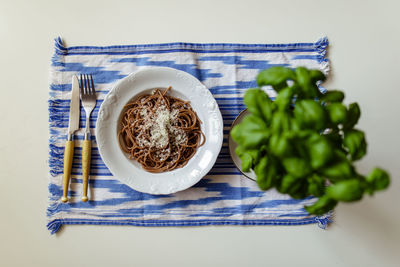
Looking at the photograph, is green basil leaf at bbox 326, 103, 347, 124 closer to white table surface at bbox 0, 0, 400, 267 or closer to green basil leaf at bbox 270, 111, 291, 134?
green basil leaf at bbox 270, 111, 291, 134

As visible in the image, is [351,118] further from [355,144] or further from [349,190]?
[349,190]

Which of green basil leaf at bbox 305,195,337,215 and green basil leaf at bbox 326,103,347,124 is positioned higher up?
green basil leaf at bbox 326,103,347,124

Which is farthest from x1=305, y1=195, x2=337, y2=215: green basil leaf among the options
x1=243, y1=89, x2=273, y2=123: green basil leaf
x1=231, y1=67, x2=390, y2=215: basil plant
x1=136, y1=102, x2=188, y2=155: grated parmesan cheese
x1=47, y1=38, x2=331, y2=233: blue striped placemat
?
x1=136, y1=102, x2=188, y2=155: grated parmesan cheese

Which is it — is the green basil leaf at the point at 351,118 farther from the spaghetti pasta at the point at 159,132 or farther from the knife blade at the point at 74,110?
the knife blade at the point at 74,110

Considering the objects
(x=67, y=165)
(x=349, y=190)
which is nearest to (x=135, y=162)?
(x=67, y=165)
